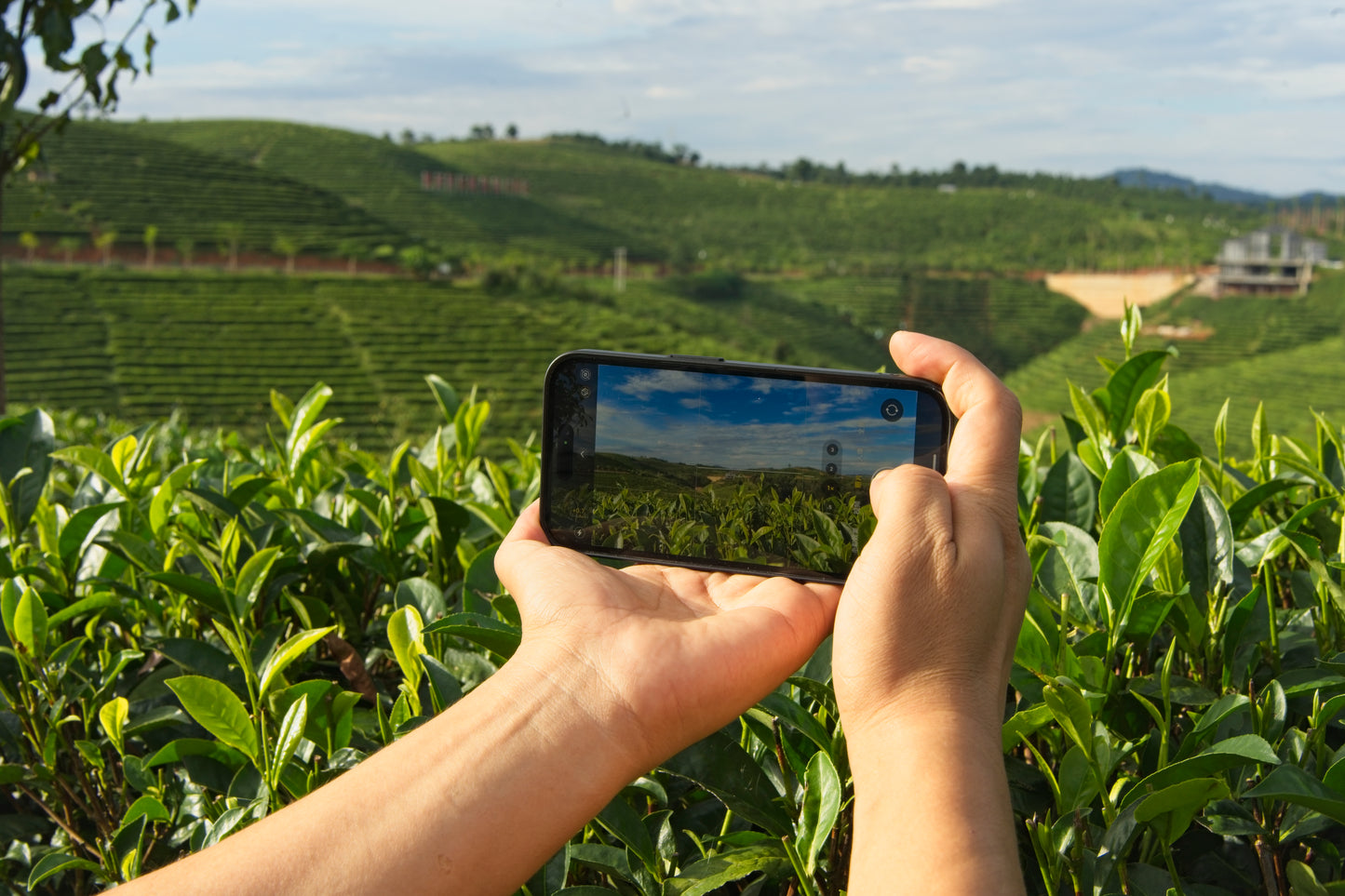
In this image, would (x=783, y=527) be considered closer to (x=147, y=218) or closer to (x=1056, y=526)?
(x=1056, y=526)

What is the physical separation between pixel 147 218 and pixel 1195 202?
61.2 metres

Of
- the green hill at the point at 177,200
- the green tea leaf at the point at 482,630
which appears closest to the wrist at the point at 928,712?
the green tea leaf at the point at 482,630

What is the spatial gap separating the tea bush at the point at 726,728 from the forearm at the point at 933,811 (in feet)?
0.18

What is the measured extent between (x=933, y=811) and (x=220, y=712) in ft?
1.60

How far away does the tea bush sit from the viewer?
582mm

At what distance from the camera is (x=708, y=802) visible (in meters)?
0.69

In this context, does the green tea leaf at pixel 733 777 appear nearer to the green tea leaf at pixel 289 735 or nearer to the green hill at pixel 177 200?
the green tea leaf at pixel 289 735

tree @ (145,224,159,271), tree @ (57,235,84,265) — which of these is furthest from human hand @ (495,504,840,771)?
tree @ (57,235,84,265)

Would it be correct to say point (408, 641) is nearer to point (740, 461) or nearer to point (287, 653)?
point (287, 653)

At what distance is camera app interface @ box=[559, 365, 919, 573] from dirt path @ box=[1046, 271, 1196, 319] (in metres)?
50.2

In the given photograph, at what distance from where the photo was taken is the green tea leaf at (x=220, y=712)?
67 cm

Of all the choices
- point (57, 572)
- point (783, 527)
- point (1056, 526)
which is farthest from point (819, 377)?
point (57, 572)

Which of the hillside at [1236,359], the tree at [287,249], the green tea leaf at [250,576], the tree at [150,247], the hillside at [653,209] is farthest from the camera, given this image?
the hillside at [653,209]

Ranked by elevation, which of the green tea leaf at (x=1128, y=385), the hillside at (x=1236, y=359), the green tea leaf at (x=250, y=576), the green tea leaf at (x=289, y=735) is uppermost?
the green tea leaf at (x=1128, y=385)
